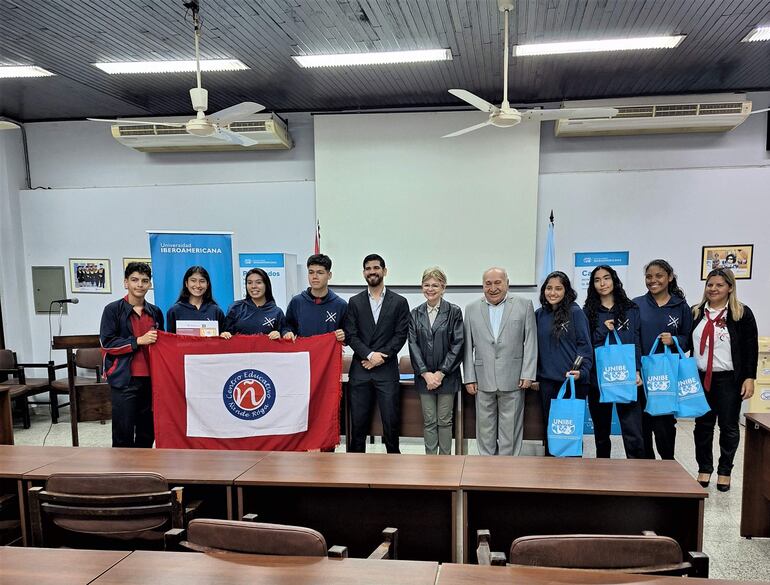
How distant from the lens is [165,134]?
6086 millimetres

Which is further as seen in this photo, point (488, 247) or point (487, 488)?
point (488, 247)

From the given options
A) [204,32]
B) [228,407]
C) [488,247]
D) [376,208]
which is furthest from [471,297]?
[204,32]

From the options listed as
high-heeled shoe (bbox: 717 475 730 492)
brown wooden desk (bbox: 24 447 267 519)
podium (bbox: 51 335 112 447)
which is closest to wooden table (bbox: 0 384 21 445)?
podium (bbox: 51 335 112 447)

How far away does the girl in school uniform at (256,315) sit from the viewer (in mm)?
3834

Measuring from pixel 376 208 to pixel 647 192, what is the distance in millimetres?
3249

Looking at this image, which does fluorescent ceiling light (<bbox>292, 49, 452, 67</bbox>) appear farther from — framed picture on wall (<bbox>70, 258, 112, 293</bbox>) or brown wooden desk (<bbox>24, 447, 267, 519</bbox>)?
framed picture on wall (<bbox>70, 258, 112, 293</bbox>)

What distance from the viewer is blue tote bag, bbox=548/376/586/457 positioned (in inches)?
Result: 128

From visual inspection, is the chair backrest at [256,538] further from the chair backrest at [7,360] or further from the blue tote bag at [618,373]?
the chair backrest at [7,360]

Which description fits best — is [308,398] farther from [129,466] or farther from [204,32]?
[204,32]

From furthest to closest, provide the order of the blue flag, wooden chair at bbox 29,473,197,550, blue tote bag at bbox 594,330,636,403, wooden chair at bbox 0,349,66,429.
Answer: the blue flag → wooden chair at bbox 0,349,66,429 → blue tote bag at bbox 594,330,636,403 → wooden chair at bbox 29,473,197,550

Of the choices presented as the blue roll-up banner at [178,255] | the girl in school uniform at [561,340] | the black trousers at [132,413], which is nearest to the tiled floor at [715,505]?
the girl in school uniform at [561,340]

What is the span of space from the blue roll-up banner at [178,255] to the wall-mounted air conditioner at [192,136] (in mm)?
1695

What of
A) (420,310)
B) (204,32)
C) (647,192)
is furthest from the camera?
(647,192)

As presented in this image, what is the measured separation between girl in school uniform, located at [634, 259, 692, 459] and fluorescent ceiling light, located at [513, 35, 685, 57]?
2300mm
